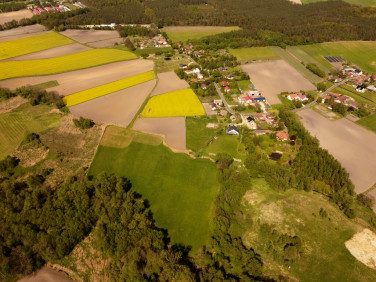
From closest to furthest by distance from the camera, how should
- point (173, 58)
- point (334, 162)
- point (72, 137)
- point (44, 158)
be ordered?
1. point (334, 162)
2. point (44, 158)
3. point (72, 137)
4. point (173, 58)

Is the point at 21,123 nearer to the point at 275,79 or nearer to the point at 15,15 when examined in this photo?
the point at 275,79

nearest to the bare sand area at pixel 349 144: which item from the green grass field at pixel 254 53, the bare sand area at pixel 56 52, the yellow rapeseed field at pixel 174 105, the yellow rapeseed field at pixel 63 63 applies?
the yellow rapeseed field at pixel 174 105

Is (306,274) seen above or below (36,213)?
below

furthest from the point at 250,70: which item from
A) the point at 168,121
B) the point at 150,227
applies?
the point at 150,227

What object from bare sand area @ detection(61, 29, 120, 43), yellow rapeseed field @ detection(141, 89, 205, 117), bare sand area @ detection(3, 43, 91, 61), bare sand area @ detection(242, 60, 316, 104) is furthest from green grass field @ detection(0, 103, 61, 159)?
bare sand area @ detection(242, 60, 316, 104)

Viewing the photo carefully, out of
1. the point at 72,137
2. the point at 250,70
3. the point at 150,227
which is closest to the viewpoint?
the point at 150,227

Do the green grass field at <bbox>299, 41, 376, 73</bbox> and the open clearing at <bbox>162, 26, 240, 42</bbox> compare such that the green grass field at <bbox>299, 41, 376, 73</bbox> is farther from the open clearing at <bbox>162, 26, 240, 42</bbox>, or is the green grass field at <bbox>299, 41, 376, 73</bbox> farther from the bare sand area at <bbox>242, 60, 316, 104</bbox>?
the open clearing at <bbox>162, 26, 240, 42</bbox>

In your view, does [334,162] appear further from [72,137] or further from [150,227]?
[72,137]
